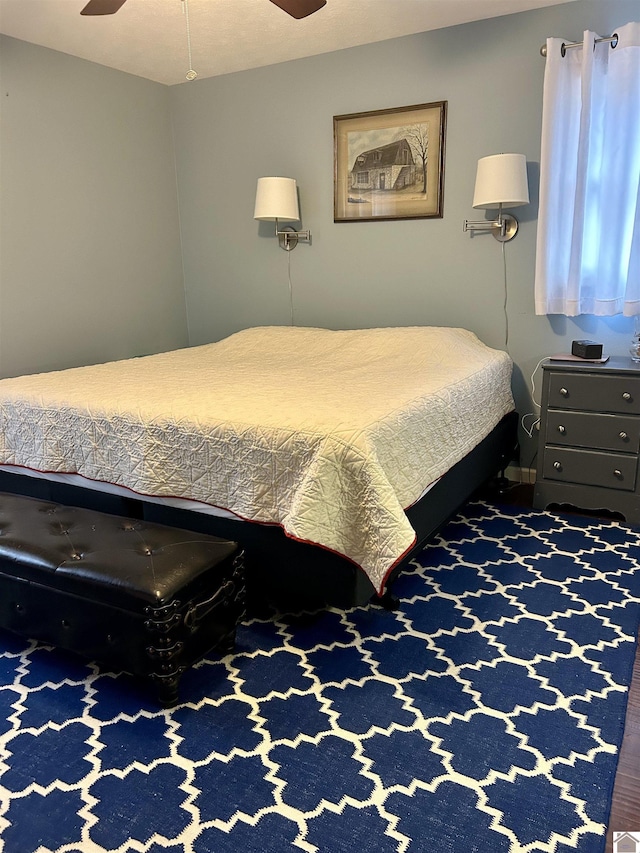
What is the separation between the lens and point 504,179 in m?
3.04

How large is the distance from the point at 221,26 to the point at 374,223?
1.27 m

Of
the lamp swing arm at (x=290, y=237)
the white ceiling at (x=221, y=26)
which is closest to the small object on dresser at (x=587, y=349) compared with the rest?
the white ceiling at (x=221, y=26)

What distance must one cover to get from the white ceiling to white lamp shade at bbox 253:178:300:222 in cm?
71

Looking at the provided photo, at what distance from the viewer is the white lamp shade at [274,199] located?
3.65 meters

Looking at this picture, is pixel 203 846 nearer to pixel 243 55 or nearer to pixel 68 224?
pixel 68 224

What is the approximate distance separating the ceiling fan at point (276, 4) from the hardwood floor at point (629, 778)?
2402mm

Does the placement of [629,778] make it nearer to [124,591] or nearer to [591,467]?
[124,591]

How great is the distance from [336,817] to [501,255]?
9.25ft

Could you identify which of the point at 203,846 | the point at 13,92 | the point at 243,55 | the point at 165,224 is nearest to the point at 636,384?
the point at 203,846

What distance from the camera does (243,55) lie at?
3.59 meters

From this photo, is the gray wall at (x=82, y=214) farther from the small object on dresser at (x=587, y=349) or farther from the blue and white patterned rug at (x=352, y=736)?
the small object on dresser at (x=587, y=349)

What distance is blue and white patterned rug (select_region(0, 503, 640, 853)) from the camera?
1332mm

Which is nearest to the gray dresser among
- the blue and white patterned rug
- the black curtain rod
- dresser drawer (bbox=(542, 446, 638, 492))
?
dresser drawer (bbox=(542, 446, 638, 492))

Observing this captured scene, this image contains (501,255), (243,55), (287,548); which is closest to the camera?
(287,548)
